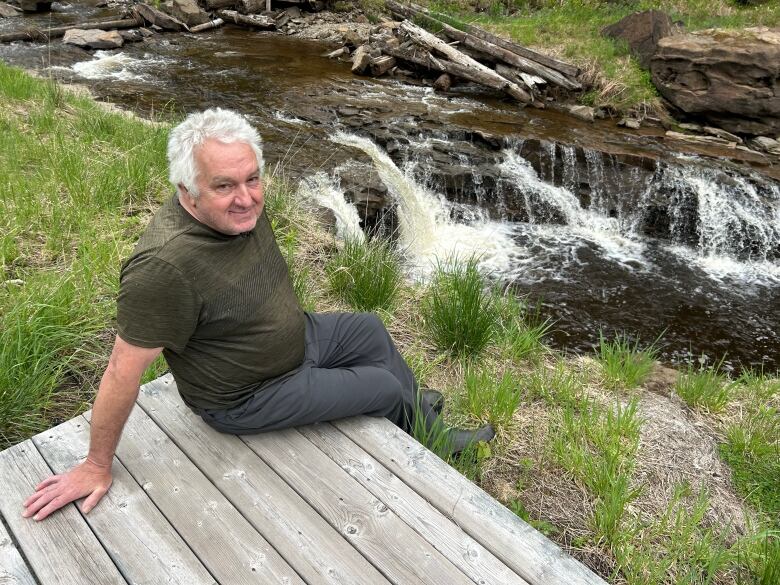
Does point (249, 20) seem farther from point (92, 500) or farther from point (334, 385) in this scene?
point (92, 500)

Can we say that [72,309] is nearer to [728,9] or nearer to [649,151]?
[649,151]

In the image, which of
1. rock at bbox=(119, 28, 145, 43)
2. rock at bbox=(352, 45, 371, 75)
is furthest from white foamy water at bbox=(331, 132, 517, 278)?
rock at bbox=(119, 28, 145, 43)

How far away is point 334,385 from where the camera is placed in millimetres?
2490

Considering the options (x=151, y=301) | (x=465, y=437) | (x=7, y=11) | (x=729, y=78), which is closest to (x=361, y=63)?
(x=729, y=78)

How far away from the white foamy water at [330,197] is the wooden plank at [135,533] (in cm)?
394

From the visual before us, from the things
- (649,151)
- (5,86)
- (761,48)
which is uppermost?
(761,48)

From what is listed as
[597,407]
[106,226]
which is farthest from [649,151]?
[106,226]

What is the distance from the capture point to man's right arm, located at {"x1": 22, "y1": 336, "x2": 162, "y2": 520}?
201cm

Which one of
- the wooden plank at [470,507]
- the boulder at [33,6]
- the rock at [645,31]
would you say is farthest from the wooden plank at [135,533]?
the boulder at [33,6]

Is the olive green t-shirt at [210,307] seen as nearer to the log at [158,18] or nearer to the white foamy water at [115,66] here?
the white foamy water at [115,66]

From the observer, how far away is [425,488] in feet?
7.45

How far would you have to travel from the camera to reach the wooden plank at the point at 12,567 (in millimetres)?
1873

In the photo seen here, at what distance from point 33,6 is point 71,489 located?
15.1 meters

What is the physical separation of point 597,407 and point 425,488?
4.65 feet
